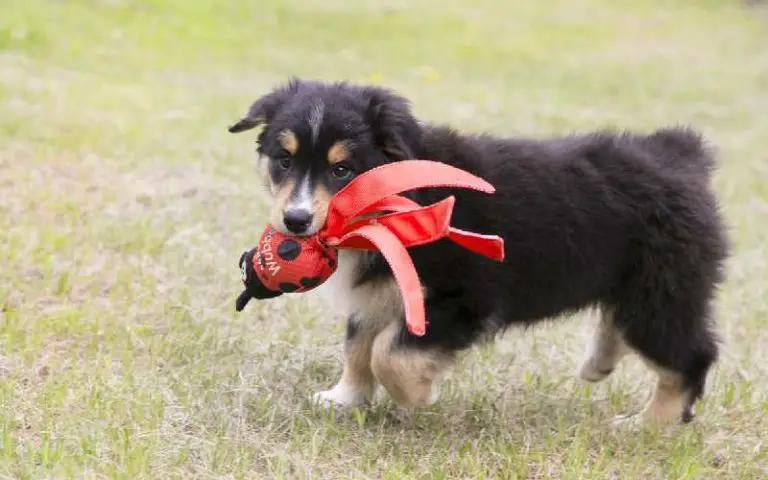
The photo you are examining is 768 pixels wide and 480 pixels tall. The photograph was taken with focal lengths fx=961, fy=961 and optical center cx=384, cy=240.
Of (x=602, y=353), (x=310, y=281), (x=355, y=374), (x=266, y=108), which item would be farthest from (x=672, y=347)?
A: (x=266, y=108)

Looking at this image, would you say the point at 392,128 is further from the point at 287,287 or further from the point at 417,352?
the point at 417,352

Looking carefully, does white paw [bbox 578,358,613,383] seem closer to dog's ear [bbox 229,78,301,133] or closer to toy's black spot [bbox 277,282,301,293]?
toy's black spot [bbox 277,282,301,293]

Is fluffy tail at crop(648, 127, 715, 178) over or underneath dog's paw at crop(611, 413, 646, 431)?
over

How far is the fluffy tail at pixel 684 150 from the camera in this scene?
167 inches

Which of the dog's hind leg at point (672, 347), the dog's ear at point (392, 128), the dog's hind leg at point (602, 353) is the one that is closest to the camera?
the dog's ear at point (392, 128)

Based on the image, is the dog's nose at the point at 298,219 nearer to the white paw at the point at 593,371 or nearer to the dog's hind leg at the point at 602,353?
the dog's hind leg at the point at 602,353

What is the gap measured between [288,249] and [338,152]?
16.5 inches

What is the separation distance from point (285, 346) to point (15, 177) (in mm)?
2869

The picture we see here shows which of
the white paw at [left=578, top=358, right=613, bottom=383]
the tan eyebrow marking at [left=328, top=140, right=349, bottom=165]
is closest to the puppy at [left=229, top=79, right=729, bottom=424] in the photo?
the tan eyebrow marking at [left=328, top=140, right=349, bottom=165]

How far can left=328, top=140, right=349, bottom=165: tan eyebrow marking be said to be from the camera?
12.1 ft

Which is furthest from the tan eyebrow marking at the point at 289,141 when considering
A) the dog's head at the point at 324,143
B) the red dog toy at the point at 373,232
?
the red dog toy at the point at 373,232

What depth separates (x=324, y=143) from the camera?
3689mm

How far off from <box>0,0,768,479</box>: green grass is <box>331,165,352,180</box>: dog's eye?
3.19ft

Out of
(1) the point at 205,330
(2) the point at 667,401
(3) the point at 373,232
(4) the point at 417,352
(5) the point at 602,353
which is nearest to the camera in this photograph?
(3) the point at 373,232
